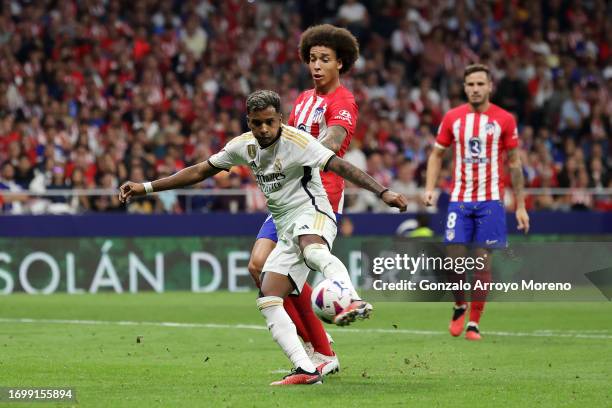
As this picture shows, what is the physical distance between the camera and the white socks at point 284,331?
7.71 metres

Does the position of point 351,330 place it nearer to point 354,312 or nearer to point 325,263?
point 325,263

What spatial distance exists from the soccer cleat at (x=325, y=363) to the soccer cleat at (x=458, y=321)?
3.21m

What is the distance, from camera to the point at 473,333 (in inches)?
448

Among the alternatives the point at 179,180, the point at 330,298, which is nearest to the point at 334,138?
the point at 179,180

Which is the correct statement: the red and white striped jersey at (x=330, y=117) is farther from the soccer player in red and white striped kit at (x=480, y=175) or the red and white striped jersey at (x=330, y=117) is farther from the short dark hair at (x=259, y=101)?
the soccer player in red and white striped kit at (x=480, y=175)

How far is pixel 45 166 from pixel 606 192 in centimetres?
904

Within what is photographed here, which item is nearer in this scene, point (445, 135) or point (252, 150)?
point (252, 150)

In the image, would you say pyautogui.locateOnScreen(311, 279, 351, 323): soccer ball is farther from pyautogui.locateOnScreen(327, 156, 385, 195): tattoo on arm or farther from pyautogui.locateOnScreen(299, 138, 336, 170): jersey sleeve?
pyautogui.locateOnScreen(299, 138, 336, 170): jersey sleeve

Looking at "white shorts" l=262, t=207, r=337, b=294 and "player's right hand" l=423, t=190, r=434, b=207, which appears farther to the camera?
"player's right hand" l=423, t=190, r=434, b=207

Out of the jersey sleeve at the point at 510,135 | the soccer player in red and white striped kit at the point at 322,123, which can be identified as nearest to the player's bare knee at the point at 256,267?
the soccer player in red and white striped kit at the point at 322,123

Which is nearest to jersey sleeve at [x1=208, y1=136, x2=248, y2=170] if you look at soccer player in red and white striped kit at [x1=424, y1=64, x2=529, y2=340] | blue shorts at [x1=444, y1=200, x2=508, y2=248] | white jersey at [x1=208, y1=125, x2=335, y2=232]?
white jersey at [x1=208, y1=125, x2=335, y2=232]

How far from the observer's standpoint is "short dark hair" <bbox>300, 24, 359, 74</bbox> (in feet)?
29.7

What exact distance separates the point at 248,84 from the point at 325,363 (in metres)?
14.8

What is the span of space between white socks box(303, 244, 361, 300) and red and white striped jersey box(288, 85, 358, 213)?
1085 millimetres
